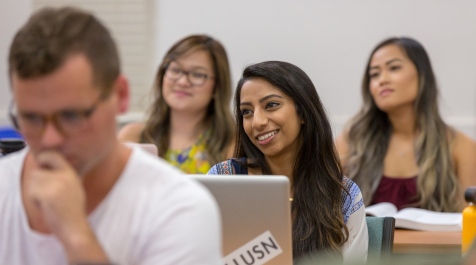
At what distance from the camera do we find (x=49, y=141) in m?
0.91

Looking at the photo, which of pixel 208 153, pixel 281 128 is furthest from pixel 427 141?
pixel 281 128

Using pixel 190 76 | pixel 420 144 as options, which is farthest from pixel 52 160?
pixel 420 144

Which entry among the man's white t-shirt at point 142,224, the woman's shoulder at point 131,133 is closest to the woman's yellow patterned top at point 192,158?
the woman's shoulder at point 131,133

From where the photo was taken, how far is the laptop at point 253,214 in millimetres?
1301

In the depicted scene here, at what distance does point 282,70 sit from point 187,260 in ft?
3.75

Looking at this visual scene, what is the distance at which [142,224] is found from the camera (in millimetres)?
958

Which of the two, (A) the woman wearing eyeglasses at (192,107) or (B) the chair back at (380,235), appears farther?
(A) the woman wearing eyeglasses at (192,107)

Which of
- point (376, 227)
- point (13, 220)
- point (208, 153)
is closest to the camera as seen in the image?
point (13, 220)

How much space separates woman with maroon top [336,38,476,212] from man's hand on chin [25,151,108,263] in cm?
225

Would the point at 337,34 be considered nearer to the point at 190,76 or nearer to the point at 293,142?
the point at 190,76

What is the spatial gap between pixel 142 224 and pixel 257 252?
0.44 meters

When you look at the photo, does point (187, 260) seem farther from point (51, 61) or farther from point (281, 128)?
point (281, 128)

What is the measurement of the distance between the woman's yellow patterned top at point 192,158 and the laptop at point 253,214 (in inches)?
63.6

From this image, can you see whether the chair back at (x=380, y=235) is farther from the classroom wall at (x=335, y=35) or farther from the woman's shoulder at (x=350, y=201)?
the classroom wall at (x=335, y=35)
